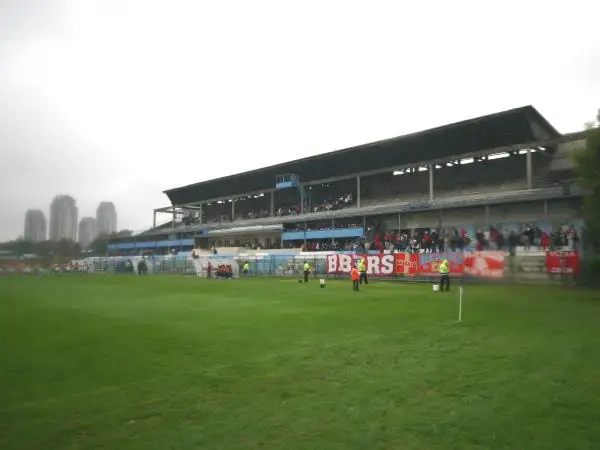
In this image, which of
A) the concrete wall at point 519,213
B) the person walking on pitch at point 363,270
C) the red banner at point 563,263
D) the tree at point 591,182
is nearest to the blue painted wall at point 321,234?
the person walking on pitch at point 363,270

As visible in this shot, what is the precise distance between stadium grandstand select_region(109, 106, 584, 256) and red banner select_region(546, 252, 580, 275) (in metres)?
0.85

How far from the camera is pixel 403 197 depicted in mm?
28781

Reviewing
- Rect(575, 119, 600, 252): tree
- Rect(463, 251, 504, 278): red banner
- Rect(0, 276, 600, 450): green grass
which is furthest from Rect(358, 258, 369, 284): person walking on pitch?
Rect(463, 251, 504, 278): red banner

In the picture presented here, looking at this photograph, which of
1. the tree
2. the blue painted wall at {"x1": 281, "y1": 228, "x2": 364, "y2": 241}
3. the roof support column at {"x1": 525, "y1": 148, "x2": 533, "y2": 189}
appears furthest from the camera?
the blue painted wall at {"x1": 281, "y1": 228, "x2": 364, "y2": 241}

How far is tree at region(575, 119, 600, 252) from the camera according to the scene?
9623 mm

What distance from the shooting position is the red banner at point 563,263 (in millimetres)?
9227

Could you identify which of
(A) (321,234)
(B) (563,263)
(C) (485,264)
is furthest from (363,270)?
(C) (485,264)

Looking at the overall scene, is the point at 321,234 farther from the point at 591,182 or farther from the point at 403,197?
the point at 591,182

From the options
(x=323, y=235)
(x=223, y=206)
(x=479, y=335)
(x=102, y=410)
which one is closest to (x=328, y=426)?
(x=102, y=410)

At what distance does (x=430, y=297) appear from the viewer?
21125mm

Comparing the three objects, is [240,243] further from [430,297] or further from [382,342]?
[382,342]

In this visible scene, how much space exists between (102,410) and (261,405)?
2.09 meters

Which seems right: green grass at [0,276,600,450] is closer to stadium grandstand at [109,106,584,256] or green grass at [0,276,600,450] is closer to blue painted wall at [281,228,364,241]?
stadium grandstand at [109,106,584,256]

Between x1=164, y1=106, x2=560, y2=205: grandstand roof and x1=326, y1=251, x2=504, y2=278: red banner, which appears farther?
x1=164, y1=106, x2=560, y2=205: grandstand roof
